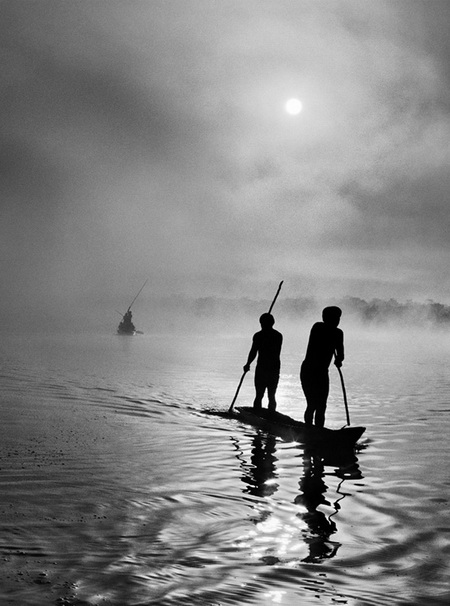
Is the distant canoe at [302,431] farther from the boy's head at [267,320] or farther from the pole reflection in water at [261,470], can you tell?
the boy's head at [267,320]

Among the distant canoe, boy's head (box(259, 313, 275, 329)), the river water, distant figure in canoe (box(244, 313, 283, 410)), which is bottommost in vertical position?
the river water

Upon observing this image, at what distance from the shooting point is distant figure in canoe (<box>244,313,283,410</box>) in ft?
56.3

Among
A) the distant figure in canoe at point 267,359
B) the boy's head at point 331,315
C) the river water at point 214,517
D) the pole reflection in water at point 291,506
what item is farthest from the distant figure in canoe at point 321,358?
the distant figure in canoe at point 267,359

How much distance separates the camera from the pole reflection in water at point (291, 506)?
6.38m

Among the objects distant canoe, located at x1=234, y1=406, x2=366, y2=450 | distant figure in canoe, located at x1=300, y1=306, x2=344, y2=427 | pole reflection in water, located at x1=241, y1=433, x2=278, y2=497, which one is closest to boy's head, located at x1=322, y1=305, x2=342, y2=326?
distant figure in canoe, located at x1=300, y1=306, x2=344, y2=427

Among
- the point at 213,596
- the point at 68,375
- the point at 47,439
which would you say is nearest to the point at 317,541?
the point at 213,596

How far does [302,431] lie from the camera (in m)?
13.7

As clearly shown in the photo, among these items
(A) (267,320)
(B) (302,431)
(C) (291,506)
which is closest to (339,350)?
(B) (302,431)

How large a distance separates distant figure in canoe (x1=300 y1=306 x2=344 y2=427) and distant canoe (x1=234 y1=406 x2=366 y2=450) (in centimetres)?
38

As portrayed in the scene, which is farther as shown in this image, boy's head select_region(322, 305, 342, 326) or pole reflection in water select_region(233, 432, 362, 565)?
boy's head select_region(322, 305, 342, 326)

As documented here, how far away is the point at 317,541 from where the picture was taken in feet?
22.0

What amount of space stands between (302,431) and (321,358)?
67.0 inches

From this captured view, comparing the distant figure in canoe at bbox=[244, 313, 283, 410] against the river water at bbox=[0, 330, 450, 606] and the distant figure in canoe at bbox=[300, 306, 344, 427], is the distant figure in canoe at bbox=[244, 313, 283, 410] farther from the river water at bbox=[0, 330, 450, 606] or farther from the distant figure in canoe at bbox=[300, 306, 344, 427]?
the distant figure in canoe at bbox=[300, 306, 344, 427]

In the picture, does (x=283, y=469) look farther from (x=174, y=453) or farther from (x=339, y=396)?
(x=339, y=396)
